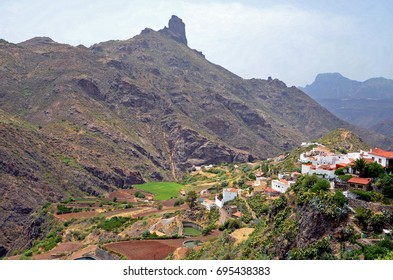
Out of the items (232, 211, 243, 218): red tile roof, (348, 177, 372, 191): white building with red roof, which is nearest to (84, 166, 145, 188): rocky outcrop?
(232, 211, 243, 218): red tile roof

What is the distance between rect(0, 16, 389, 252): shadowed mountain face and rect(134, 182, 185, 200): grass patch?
392 centimetres

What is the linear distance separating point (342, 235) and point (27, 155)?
6857 centimetres

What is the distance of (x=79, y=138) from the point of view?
312ft

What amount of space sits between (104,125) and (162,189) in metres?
29.1

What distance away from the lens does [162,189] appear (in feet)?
287

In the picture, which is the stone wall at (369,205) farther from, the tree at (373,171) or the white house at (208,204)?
the white house at (208,204)

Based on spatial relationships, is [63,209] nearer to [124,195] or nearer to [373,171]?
[124,195]

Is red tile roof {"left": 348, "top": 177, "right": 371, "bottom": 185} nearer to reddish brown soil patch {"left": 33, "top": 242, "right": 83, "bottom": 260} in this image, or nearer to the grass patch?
reddish brown soil patch {"left": 33, "top": 242, "right": 83, "bottom": 260}

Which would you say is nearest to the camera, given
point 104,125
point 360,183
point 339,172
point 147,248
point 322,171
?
point 360,183

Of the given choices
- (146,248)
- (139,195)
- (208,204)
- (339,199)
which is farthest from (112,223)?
(339,199)

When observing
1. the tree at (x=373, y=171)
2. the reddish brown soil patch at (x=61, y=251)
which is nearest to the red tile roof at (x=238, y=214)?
the tree at (x=373, y=171)

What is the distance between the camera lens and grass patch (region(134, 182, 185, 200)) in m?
80.2

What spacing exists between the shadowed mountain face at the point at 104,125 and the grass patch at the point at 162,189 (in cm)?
392

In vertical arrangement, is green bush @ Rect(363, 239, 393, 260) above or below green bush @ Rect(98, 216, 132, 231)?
above
